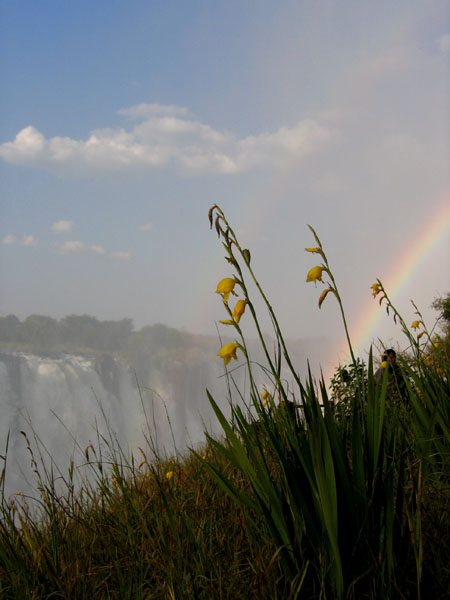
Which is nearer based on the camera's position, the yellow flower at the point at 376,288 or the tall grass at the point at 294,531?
the tall grass at the point at 294,531

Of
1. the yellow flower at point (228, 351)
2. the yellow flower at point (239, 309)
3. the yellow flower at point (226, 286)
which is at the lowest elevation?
the yellow flower at point (228, 351)

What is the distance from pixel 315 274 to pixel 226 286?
0.52 metres

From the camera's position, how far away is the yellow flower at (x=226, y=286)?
2.16 metres

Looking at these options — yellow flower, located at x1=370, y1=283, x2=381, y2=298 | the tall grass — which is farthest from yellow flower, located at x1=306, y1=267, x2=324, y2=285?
yellow flower, located at x1=370, y1=283, x2=381, y2=298

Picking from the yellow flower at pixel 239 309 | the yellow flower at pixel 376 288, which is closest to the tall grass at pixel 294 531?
the yellow flower at pixel 239 309

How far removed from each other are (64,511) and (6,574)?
39cm

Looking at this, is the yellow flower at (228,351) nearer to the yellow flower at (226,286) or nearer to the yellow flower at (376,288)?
the yellow flower at (226,286)

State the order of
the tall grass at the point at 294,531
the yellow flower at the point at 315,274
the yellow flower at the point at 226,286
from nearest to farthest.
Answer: the tall grass at the point at 294,531, the yellow flower at the point at 226,286, the yellow flower at the point at 315,274

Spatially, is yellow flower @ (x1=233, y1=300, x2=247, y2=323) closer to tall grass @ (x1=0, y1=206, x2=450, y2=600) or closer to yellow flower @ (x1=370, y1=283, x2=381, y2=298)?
tall grass @ (x1=0, y1=206, x2=450, y2=600)

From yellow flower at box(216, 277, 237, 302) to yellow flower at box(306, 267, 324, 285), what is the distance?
1.52ft

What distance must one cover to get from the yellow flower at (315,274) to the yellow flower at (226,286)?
462 millimetres

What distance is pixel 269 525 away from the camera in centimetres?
203

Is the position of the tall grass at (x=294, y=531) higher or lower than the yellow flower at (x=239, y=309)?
lower

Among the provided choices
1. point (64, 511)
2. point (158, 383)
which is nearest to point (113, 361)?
point (158, 383)
